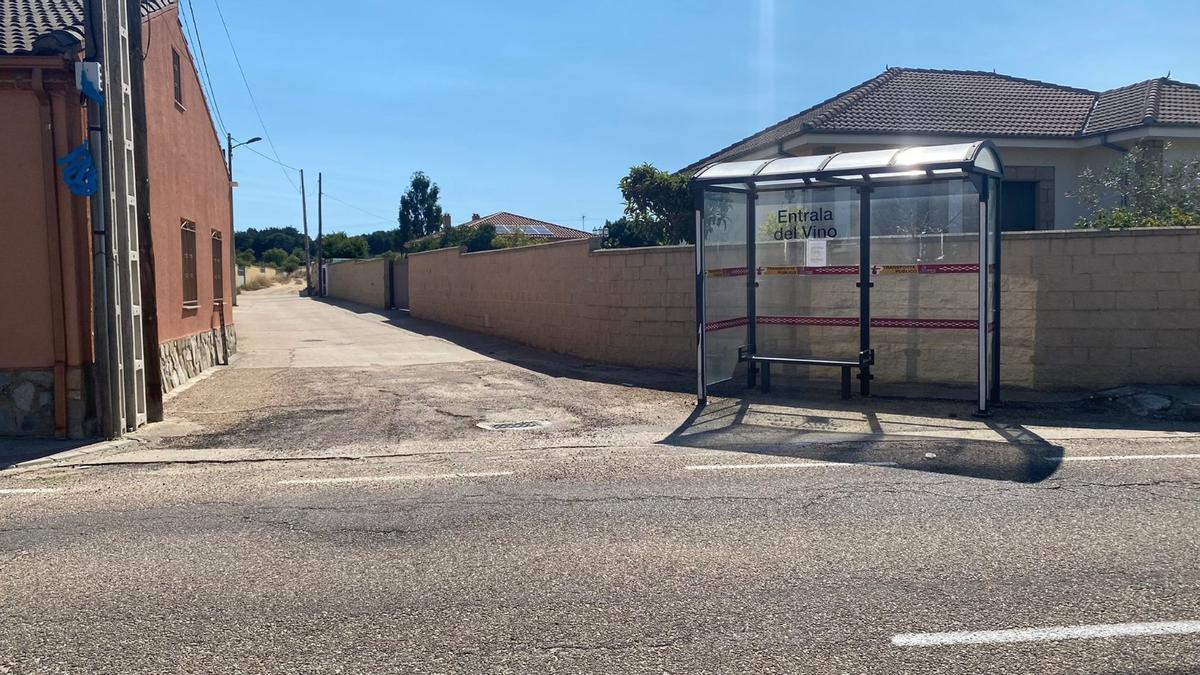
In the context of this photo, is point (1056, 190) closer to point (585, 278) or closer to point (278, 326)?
point (585, 278)

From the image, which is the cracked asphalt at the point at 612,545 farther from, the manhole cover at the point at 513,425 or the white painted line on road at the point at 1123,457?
the manhole cover at the point at 513,425

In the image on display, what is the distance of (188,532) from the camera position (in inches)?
233

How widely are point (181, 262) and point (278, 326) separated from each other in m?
12.2

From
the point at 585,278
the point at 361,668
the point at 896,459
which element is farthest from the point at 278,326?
the point at 361,668

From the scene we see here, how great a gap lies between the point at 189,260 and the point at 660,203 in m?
10.3

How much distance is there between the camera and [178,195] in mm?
14164

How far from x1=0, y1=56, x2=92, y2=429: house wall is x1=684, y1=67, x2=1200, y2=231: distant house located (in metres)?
12.5

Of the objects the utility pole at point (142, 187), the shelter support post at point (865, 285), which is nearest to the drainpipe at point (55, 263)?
the utility pole at point (142, 187)

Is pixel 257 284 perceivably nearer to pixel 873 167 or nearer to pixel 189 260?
pixel 189 260

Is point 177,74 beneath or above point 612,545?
above

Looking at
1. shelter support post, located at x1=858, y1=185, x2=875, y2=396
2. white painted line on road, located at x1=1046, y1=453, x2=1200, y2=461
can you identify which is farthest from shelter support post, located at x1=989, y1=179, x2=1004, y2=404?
white painted line on road, located at x1=1046, y1=453, x2=1200, y2=461

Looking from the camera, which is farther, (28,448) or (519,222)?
(519,222)

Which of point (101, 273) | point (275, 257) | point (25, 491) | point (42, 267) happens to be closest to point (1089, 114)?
point (101, 273)

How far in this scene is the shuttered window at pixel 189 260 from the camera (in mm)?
14536
